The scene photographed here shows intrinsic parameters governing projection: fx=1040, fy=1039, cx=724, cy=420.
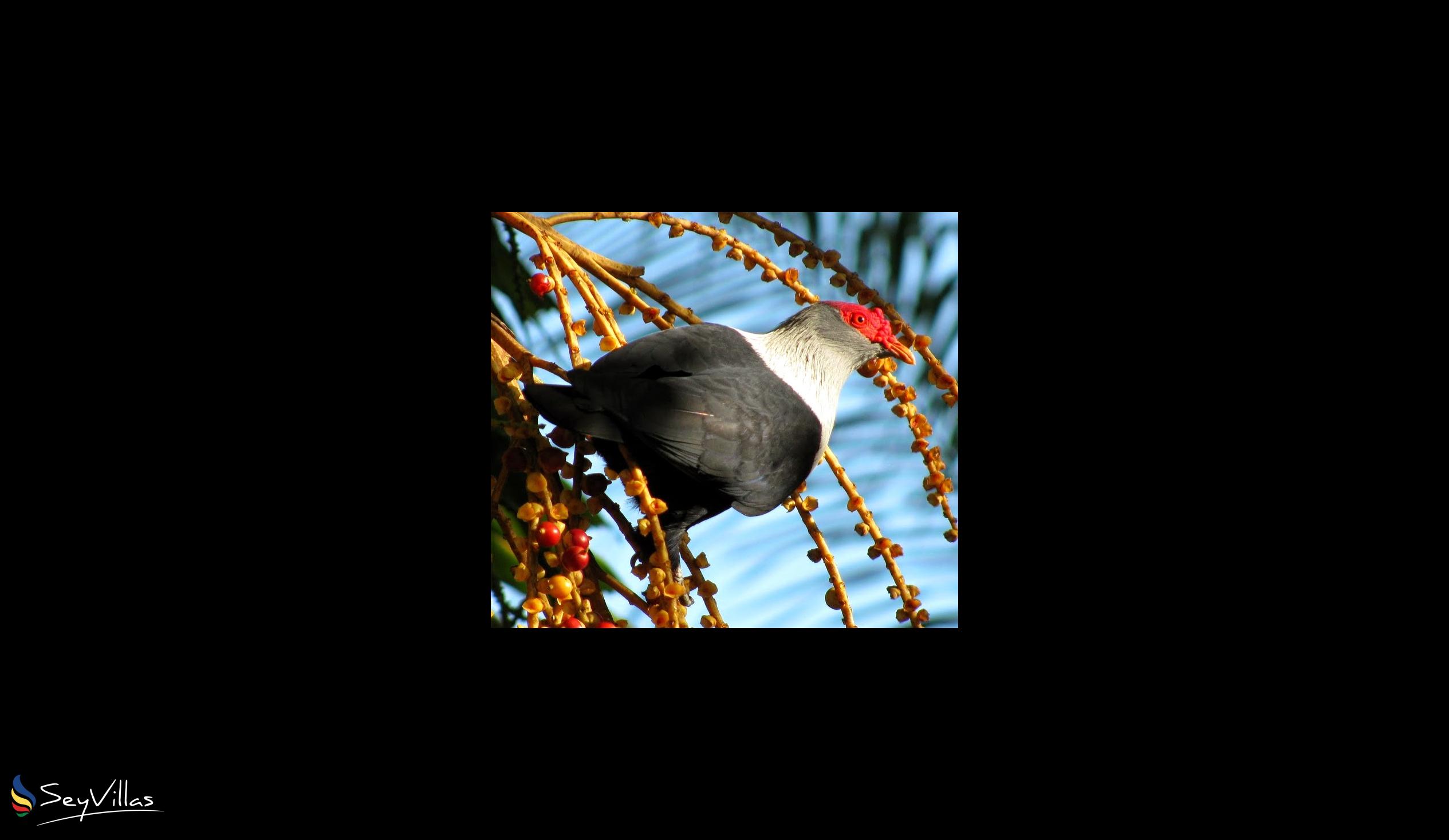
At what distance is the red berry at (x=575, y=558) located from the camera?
1.25 meters

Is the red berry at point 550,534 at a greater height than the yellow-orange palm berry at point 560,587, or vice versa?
the red berry at point 550,534

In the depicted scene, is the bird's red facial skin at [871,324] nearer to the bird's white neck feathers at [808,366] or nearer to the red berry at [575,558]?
the bird's white neck feathers at [808,366]

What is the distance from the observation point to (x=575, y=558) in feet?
4.09

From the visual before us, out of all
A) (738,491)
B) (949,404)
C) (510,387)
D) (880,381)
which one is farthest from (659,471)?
(949,404)

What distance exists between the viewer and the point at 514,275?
1521 mm

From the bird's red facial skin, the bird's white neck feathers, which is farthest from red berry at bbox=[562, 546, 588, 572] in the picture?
the bird's red facial skin

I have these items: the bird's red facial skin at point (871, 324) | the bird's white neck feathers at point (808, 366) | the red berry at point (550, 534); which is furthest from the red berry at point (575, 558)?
the bird's red facial skin at point (871, 324)

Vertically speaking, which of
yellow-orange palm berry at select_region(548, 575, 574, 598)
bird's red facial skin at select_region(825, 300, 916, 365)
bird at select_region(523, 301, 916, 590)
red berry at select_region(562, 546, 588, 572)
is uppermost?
bird's red facial skin at select_region(825, 300, 916, 365)

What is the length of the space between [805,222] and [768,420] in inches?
12.1

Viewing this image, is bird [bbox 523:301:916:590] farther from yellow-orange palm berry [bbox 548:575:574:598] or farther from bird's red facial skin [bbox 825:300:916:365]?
yellow-orange palm berry [bbox 548:575:574:598]

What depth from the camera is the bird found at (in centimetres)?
124

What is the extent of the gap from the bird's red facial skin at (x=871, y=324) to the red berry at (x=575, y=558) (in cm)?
46

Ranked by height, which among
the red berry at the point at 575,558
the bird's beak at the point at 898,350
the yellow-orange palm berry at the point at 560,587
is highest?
A: the bird's beak at the point at 898,350

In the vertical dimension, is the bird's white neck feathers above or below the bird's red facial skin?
below
